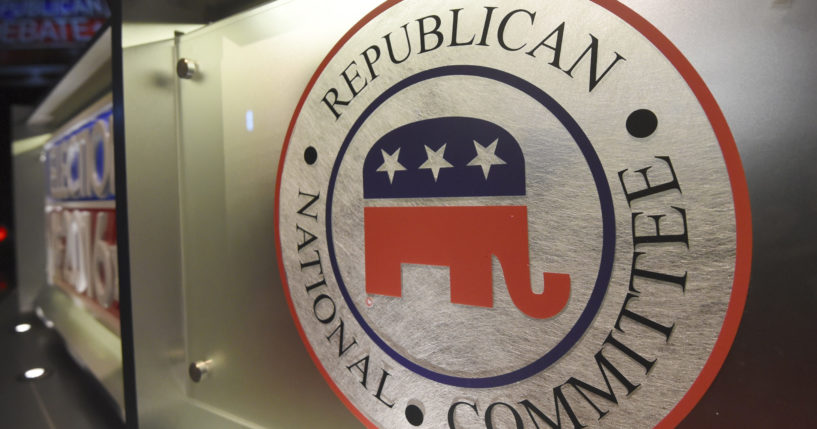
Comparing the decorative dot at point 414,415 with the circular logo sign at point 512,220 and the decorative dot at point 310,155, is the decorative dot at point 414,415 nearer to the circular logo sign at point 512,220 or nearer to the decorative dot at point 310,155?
the circular logo sign at point 512,220

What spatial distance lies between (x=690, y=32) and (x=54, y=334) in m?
3.85

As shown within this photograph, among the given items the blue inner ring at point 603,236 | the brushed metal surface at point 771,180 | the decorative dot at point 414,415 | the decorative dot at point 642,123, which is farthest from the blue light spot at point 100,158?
the brushed metal surface at point 771,180

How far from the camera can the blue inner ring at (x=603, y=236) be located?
758 mm

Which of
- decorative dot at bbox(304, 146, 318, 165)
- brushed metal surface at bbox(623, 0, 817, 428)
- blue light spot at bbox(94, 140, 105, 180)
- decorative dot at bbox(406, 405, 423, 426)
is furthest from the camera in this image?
blue light spot at bbox(94, 140, 105, 180)

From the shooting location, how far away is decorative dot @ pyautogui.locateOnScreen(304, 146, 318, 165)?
3.62ft

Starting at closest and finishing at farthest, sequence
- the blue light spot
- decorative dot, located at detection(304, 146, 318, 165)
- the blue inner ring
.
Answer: the blue inner ring < decorative dot, located at detection(304, 146, 318, 165) < the blue light spot

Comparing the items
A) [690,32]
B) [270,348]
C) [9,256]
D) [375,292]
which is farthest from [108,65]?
[9,256]

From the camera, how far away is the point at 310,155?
111 centimetres

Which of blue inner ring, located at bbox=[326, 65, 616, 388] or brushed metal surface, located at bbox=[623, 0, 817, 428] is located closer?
brushed metal surface, located at bbox=[623, 0, 817, 428]

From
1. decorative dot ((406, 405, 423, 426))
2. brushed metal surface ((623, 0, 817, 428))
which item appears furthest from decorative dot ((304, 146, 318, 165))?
brushed metal surface ((623, 0, 817, 428))

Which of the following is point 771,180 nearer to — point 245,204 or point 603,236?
point 603,236

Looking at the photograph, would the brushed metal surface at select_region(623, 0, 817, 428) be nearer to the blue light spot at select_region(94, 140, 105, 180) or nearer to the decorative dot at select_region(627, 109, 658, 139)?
the decorative dot at select_region(627, 109, 658, 139)

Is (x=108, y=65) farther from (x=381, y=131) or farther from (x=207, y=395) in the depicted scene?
(x=381, y=131)

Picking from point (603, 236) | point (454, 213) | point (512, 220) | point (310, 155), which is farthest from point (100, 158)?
point (603, 236)
